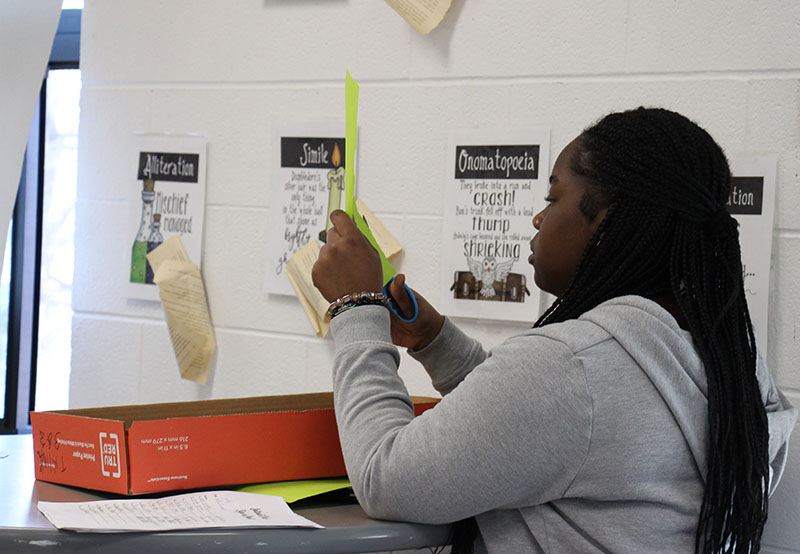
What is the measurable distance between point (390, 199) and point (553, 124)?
364 mm

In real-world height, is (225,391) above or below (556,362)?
below

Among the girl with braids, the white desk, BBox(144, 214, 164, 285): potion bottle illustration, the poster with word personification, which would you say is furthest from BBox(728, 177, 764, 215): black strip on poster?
BBox(144, 214, 164, 285): potion bottle illustration

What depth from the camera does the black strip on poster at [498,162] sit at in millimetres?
1620

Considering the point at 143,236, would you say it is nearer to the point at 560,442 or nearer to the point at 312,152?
the point at 312,152

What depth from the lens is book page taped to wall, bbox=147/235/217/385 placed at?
6.24 ft

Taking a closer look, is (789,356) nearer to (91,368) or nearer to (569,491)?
(569,491)

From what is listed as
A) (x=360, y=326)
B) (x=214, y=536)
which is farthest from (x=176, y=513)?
(x=360, y=326)

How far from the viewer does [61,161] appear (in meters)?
2.32

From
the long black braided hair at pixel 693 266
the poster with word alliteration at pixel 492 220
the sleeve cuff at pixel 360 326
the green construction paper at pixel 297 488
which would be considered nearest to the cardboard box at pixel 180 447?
the green construction paper at pixel 297 488

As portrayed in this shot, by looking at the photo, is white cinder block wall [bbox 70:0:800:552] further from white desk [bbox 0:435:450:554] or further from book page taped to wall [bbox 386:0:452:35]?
white desk [bbox 0:435:450:554]

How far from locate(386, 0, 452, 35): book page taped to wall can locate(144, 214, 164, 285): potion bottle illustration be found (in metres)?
0.73

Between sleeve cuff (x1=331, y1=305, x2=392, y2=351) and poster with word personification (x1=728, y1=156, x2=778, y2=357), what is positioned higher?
poster with word personification (x1=728, y1=156, x2=778, y2=357)

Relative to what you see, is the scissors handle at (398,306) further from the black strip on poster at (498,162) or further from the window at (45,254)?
the window at (45,254)

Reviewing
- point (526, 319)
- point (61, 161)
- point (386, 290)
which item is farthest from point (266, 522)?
point (61, 161)
